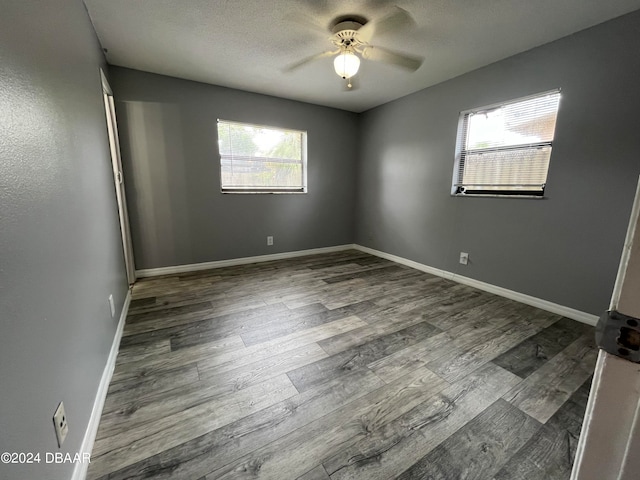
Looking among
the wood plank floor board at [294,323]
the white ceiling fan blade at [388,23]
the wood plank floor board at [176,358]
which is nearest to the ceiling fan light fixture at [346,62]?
the white ceiling fan blade at [388,23]

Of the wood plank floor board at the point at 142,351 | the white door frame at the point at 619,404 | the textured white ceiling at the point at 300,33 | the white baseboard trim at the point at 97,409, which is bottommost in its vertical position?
the wood plank floor board at the point at 142,351

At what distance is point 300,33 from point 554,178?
260 cm

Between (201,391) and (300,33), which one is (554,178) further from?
(201,391)

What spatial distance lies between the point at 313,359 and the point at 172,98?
338 centimetres

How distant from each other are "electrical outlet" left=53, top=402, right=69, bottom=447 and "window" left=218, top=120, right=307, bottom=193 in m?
3.06

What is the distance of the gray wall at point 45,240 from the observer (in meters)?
0.71

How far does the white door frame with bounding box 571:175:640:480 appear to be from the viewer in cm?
36

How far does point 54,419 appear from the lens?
→ 2.88 ft

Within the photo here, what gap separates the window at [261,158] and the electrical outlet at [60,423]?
3.06 meters

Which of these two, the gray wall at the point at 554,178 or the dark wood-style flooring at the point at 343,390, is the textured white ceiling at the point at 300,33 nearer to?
the gray wall at the point at 554,178

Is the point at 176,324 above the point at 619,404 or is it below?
below

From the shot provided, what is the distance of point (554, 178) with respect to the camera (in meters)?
2.38

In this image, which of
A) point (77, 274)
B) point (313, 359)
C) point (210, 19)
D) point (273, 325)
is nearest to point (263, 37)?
point (210, 19)

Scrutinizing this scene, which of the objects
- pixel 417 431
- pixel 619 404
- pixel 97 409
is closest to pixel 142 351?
pixel 97 409
